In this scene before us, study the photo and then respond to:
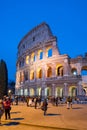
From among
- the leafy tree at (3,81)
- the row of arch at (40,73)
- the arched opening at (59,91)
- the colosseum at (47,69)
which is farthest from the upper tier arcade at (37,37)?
the leafy tree at (3,81)

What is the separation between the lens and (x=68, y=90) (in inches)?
2088

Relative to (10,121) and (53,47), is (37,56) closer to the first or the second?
(53,47)

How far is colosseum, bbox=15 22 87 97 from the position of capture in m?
52.6

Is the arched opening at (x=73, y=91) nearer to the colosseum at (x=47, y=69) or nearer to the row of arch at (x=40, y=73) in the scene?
the colosseum at (x=47, y=69)

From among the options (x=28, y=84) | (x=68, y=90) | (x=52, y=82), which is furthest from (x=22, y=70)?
(x=68, y=90)

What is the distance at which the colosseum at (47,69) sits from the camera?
52.6 metres

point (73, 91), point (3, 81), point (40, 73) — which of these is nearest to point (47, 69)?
point (40, 73)

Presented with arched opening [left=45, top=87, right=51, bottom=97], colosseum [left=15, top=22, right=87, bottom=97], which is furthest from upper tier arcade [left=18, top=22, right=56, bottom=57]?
arched opening [left=45, top=87, right=51, bottom=97]

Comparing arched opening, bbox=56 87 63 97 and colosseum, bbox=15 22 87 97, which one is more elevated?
colosseum, bbox=15 22 87 97

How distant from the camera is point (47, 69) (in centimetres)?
5866

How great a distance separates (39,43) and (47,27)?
14.1 feet

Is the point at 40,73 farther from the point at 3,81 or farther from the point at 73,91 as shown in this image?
the point at 3,81

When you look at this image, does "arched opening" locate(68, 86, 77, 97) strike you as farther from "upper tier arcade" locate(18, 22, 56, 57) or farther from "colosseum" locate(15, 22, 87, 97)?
"upper tier arcade" locate(18, 22, 56, 57)

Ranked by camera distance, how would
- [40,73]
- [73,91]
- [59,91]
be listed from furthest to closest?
[40,73] → [73,91] → [59,91]
